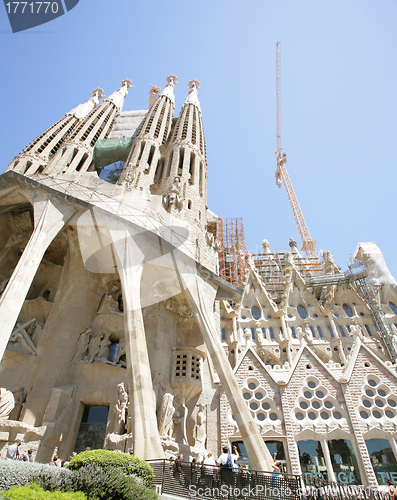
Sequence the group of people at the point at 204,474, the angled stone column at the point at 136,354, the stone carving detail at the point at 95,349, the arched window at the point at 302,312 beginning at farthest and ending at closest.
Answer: the arched window at the point at 302,312 → the stone carving detail at the point at 95,349 → the angled stone column at the point at 136,354 → the group of people at the point at 204,474

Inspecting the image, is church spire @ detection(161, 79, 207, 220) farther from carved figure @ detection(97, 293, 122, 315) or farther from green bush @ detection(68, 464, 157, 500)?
green bush @ detection(68, 464, 157, 500)

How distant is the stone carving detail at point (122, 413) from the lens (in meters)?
10.3

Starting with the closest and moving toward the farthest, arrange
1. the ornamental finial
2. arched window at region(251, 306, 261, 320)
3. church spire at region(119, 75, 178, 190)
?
arched window at region(251, 306, 261, 320) → church spire at region(119, 75, 178, 190) → the ornamental finial

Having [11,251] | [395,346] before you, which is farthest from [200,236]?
[395,346]

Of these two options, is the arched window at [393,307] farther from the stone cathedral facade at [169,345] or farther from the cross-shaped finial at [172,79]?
the cross-shaped finial at [172,79]

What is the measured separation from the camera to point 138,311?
36.4 feet

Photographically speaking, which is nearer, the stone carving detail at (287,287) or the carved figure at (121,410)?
the carved figure at (121,410)

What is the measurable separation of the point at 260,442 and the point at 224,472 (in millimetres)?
3328

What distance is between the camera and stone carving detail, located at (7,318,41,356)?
12.8 m

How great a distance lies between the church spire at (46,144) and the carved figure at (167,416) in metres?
18.6

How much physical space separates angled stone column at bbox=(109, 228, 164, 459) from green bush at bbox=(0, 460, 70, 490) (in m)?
4.29

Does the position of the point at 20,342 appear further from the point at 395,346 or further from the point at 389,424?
the point at 395,346

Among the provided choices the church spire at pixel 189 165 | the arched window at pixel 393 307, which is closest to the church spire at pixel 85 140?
the church spire at pixel 189 165

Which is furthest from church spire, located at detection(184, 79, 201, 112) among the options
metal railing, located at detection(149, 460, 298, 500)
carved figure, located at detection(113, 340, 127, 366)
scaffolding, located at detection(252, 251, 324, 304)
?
metal railing, located at detection(149, 460, 298, 500)
